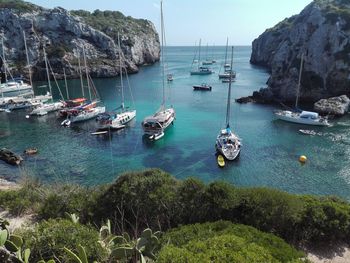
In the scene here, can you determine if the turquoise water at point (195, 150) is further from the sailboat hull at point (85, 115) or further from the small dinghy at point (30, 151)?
the sailboat hull at point (85, 115)

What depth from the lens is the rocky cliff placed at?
10156 centimetres

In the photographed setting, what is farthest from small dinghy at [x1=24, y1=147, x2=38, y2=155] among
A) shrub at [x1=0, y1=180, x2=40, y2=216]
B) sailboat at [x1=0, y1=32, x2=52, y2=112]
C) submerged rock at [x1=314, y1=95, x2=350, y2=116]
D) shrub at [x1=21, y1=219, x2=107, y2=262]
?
submerged rock at [x1=314, y1=95, x2=350, y2=116]

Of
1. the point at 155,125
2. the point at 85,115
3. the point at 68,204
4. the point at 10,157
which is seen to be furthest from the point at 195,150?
the point at 68,204

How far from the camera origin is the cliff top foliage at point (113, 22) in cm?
12506

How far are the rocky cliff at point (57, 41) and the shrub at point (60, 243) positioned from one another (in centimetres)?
8697

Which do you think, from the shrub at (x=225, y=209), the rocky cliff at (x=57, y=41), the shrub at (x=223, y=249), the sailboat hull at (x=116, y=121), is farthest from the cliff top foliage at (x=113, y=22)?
the shrub at (x=223, y=249)

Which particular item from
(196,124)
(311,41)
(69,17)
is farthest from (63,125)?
(69,17)

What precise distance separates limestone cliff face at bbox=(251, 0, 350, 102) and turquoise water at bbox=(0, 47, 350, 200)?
351 inches

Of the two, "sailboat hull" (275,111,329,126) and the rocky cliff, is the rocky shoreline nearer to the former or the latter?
"sailboat hull" (275,111,329,126)

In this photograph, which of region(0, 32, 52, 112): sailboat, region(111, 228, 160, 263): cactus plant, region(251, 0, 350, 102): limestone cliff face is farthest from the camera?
region(251, 0, 350, 102): limestone cliff face

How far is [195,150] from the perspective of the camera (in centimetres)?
4219

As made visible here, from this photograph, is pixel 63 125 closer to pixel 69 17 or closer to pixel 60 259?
pixel 60 259

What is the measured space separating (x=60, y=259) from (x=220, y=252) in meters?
5.27

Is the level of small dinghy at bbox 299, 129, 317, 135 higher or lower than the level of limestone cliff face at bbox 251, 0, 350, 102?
lower
